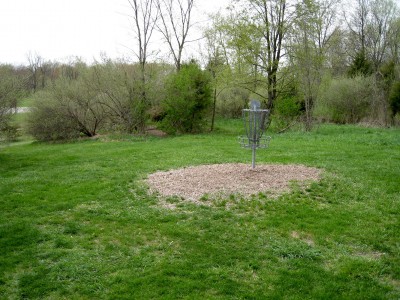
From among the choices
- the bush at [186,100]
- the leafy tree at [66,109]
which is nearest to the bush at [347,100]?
the bush at [186,100]

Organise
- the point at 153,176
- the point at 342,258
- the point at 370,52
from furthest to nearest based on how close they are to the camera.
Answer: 1. the point at 370,52
2. the point at 153,176
3. the point at 342,258

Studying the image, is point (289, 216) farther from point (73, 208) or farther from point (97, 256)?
point (73, 208)

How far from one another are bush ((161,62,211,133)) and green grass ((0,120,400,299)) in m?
10.8

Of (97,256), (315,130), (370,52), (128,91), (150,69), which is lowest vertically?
(97,256)

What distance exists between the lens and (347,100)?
24.6 metres

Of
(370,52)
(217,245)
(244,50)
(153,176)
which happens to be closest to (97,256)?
(217,245)

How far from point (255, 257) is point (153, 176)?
181 inches

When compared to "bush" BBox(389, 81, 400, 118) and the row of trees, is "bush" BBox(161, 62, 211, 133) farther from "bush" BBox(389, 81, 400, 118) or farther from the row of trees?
"bush" BBox(389, 81, 400, 118)

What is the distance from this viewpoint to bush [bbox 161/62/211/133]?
64.5 ft

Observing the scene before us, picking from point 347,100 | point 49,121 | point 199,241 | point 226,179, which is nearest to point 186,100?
point 49,121

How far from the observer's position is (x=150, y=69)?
2080 centimetres

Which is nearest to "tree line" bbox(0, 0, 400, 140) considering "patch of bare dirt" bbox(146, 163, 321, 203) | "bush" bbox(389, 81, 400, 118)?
"bush" bbox(389, 81, 400, 118)

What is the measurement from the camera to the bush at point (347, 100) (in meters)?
24.1

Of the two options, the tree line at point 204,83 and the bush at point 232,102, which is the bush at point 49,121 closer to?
the tree line at point 204,83
